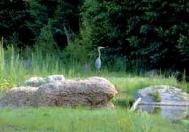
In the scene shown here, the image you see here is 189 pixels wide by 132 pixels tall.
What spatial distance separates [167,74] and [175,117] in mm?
7332

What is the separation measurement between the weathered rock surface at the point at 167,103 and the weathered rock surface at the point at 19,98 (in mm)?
2033

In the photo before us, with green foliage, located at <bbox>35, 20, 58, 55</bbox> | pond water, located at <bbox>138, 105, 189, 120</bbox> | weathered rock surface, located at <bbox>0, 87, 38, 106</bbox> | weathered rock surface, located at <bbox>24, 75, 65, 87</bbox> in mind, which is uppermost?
green foliage, located at <bbox>35, 20, 58, 55</bbox>

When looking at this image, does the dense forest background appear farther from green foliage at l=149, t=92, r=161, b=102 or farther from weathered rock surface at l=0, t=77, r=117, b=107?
weathered rock surface at l=0, t=77, r=117, b=107

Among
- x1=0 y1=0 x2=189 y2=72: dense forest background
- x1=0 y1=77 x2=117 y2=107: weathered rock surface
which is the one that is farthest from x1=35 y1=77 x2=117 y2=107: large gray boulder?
x1=0 y1=0 x2=189 y2=72: dense forest background

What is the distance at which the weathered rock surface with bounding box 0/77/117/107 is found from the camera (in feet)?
33.4

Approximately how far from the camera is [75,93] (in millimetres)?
10242

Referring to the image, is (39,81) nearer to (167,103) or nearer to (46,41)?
(167,103)

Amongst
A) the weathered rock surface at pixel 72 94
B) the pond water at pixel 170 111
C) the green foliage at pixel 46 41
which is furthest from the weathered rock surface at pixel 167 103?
the green foliage at pixel 46 41

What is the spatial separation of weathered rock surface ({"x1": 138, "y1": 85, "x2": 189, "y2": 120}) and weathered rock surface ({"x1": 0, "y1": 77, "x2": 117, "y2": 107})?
0.70 meters

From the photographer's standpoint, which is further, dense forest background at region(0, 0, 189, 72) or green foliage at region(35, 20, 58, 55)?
green foliage at region(35, 20, 58, 55)

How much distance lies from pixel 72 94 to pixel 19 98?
1.02 metres

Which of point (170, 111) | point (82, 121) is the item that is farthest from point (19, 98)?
point (170, 111)

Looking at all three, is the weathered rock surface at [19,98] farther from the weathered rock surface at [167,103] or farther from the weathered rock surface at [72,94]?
the weathered rock surface at [167,103]

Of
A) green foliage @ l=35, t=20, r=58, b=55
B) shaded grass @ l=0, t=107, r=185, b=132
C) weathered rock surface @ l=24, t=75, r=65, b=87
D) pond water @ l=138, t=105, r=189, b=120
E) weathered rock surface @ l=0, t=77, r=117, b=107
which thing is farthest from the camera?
green foliage @ l=35, t=20, r=58, b=55
